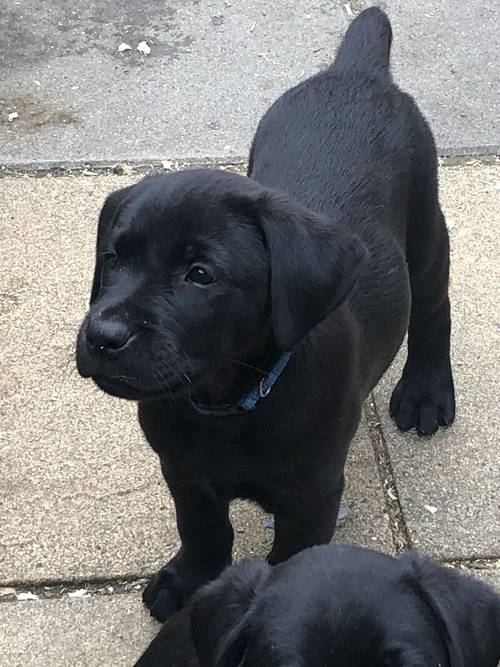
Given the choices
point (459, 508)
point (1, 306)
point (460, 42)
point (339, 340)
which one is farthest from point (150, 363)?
point (460, 42)

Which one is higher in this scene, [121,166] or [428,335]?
[428,335]

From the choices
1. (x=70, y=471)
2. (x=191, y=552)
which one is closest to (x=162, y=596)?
(x=191, y=552)

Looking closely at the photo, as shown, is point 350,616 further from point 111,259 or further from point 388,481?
point 388,481

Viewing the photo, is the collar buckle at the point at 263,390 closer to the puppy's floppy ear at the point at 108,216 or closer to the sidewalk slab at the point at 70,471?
the puppy's floppy ear at the point at 108,216

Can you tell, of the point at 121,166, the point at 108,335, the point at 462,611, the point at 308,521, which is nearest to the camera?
the point at 462,611

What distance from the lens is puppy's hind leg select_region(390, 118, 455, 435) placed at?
4012mm

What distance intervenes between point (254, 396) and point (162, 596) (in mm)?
887

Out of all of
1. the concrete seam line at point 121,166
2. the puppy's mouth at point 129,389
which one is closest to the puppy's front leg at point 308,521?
the puppy's mouth at point 129,389

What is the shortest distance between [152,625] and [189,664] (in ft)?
2.28

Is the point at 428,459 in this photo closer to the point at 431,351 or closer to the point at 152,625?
the point at 431,351

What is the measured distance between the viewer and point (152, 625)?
359cm

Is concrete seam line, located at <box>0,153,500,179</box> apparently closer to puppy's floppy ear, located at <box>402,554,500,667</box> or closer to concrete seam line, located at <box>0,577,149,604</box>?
concrete seam line, located at <box>0,577,149,604</box>

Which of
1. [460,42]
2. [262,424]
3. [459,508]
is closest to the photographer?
[262,424]

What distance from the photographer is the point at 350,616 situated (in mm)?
2432
